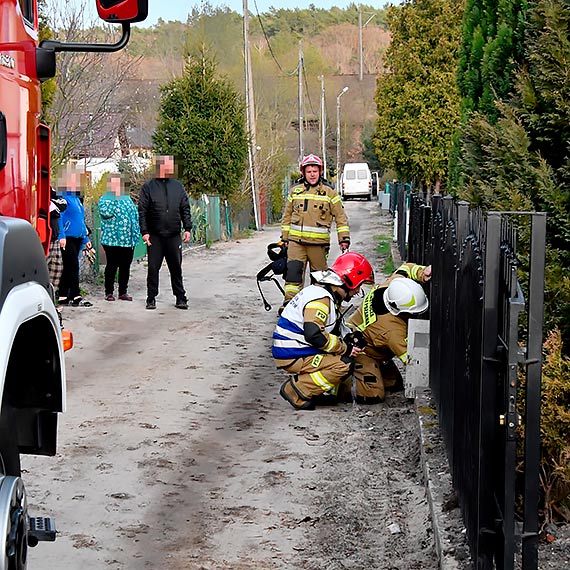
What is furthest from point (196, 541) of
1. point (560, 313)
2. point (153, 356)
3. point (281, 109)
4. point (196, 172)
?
point (281, 109)

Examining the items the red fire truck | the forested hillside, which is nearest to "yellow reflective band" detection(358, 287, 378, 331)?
the red fire truck

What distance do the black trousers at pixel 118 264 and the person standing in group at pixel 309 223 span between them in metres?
2.95

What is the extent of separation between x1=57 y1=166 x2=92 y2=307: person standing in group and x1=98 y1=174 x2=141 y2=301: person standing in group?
1.14 ft

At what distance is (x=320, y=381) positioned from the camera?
327 inches

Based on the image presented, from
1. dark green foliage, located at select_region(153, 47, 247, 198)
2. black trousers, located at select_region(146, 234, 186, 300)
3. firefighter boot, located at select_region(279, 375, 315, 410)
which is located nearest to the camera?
firefighter boot, located at select_region(279, 375, 315, 410)

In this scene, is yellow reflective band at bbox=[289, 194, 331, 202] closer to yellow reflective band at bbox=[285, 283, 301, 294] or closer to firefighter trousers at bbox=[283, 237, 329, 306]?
firefighter trousers at bbox=[283, 237, 329, 306]

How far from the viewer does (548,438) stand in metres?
4.81

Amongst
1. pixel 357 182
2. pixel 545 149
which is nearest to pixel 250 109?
pixel 545 149

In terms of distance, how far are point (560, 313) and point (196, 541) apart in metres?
2.23

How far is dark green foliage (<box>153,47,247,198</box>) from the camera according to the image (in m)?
26.8

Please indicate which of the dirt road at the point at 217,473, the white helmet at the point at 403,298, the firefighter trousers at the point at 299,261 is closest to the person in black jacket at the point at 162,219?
the firefighter trousers at the point at 299,261

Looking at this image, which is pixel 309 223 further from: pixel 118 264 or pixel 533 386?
pixel 533 386

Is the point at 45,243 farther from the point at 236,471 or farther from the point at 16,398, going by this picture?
the point at 236,471

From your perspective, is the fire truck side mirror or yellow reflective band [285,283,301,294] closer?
the fire truck side mirror
